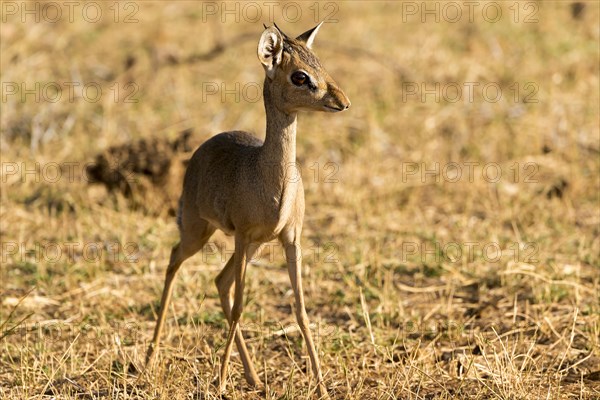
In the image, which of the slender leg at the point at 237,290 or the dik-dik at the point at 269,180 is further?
the slender leg at the point at 237,290

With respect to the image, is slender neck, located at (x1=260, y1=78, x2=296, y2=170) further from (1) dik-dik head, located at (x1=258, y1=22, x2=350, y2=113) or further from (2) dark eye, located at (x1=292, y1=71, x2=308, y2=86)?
(2) dark eye, located at (x1=292, y1=71, x2=308, y2=86)

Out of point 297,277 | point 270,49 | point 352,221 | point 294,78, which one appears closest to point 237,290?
point 297,277

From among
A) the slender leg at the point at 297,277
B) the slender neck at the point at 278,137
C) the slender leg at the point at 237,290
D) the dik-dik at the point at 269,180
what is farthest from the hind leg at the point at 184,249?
the slender neck at the point at 278,137

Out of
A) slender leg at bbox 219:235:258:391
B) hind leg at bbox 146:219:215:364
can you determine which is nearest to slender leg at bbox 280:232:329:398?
slender leg at bbox 219:235:258:391

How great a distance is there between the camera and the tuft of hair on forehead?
515 centimetres

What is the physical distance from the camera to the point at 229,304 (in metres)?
5.97

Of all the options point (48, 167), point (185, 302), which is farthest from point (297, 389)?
point (48, 167)

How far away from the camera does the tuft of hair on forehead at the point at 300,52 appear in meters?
5.15

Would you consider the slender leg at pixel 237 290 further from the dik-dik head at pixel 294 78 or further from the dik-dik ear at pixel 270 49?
the dik-dik ear at pixel 270 49

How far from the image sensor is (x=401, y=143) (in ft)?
33.6

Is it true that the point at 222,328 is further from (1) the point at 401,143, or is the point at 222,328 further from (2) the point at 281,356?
(1) the point at 401,143

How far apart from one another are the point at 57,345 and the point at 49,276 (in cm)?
114

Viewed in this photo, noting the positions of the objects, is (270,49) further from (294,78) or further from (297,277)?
(297,277)

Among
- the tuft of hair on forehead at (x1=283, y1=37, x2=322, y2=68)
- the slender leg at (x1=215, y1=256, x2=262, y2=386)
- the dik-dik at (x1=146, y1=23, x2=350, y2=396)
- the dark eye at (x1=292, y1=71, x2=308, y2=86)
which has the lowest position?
the slender leg at (x1=215, y1=256, x2=262, y2=386)
